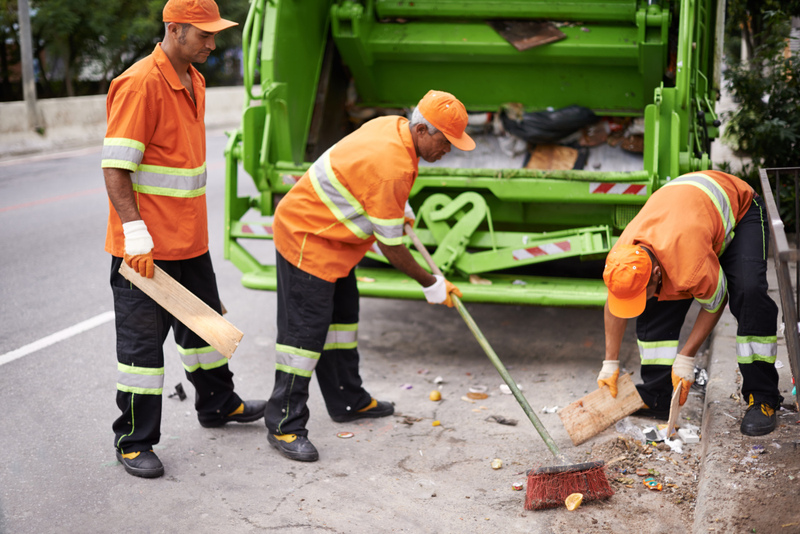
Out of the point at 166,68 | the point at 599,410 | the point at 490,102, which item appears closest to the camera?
the point at 166,68

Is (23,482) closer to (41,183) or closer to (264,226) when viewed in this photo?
(264,226)

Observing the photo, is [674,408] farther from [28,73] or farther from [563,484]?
[28,73]

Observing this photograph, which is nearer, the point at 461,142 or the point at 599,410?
Answer: the point at 461,142

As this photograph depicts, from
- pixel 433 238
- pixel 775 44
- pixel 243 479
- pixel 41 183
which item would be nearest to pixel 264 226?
pixel 433 238

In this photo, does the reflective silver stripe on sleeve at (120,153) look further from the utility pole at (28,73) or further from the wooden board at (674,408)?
the utility pole at (28,73)

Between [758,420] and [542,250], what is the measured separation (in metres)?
1.32

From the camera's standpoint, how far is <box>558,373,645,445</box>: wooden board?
130 inches

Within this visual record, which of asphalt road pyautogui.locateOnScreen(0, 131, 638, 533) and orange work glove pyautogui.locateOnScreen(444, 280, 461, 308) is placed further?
orange work glove pyautogui.locateOnScreen(444, 280, 461, 308)

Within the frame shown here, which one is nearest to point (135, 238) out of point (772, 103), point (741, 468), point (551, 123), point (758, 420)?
point (741, 468)

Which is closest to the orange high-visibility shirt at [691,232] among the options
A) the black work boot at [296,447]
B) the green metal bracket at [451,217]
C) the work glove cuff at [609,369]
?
the work glove cuff at [609,369]

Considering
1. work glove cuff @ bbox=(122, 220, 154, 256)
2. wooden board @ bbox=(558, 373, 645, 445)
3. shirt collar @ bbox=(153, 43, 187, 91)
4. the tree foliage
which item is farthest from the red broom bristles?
the tree foliage

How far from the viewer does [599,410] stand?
3.31 metres

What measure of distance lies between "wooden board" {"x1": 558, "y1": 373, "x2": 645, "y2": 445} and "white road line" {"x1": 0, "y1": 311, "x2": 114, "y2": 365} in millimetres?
2818

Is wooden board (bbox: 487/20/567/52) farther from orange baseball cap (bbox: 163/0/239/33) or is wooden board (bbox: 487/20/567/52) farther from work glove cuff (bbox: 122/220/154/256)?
work glove cuff (bbox: 122/220/154/256)
